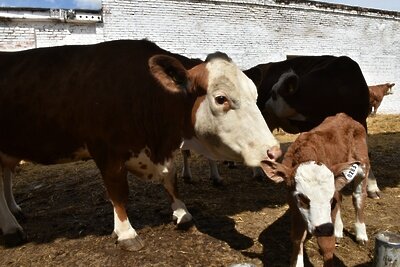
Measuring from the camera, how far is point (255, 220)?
4.69 metres

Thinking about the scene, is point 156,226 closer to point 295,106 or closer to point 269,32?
point 295,106

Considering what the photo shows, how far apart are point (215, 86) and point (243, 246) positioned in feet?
5.20

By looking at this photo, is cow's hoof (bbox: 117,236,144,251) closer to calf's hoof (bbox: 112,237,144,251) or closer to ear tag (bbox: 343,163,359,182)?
calf's hoof (bbox: 112,237,144,251)

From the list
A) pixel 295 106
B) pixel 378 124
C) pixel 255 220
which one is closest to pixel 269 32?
pixel 378 124

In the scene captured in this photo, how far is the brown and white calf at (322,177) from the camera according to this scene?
10.1 feet

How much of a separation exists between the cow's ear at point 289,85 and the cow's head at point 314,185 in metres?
2.10

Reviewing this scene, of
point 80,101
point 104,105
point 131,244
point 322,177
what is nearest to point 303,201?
point 322,177

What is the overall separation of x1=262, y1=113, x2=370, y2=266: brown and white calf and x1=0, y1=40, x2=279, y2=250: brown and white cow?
44 cm

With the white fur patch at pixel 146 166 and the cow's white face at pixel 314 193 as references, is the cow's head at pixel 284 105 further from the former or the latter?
the cow's white face at pixel 314 193

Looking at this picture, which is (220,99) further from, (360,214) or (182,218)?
(360,214)

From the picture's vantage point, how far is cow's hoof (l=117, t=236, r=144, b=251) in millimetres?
3863

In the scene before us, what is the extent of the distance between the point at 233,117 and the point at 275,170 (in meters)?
0.56

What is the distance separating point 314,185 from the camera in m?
3.10

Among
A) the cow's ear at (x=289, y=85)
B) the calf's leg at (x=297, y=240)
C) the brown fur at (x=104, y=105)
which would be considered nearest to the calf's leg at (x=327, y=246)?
the calf's leg at (x=297, y=240)
